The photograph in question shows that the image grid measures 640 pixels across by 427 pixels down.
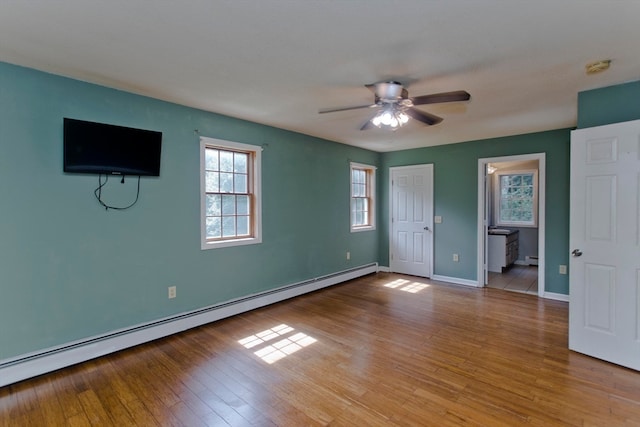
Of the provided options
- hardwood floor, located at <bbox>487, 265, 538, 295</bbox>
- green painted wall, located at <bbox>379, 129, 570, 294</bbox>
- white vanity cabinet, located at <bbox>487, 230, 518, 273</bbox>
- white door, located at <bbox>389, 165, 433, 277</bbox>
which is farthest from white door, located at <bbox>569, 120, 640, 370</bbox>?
white vanity cabinet, located at <bbox>487, 230, 518, 273</bbox>

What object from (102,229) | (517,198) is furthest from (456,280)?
(102,229)

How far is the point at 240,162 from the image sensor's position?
4.07 m

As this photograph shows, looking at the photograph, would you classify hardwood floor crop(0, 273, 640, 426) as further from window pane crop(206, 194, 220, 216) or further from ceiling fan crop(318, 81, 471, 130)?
ceiling fan crop(318, 81, 471, 130)

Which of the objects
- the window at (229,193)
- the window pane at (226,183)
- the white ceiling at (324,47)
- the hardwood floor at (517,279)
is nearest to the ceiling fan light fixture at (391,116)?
the white ceiling at (324,47)

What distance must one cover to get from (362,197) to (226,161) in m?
3.04

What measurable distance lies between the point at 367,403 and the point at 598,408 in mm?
1579

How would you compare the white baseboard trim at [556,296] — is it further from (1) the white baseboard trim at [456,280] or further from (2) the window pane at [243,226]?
(2) the window pane at [243,226]

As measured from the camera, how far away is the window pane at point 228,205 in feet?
12.7

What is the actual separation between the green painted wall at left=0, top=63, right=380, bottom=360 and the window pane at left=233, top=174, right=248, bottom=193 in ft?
0.94

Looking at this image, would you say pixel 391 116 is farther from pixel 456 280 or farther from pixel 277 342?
pixel 456 280

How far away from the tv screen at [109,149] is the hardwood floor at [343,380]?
1.74m

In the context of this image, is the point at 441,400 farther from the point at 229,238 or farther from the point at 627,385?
the point at 229,238

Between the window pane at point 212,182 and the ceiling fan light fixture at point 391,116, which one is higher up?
the ceiling fan light fixture at point 391,116

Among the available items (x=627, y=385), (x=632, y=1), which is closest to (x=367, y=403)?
(x=627, y=385)
